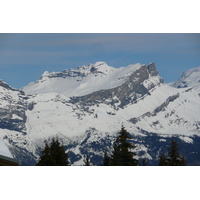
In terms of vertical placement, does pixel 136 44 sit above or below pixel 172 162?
above

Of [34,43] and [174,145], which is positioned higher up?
[34,43]

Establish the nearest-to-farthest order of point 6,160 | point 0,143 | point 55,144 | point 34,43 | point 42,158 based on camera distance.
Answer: point 6,160 < point 0,143 < point 42,158 < point 55,144 < point 34,43

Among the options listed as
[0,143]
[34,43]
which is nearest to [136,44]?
[34,43]

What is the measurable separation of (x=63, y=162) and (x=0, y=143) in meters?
12.9

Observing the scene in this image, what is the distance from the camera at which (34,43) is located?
194 metres

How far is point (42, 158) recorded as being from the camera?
43406 mm

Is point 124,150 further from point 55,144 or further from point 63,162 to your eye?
point 55,144

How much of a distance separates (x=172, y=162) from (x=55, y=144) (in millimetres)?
11982
